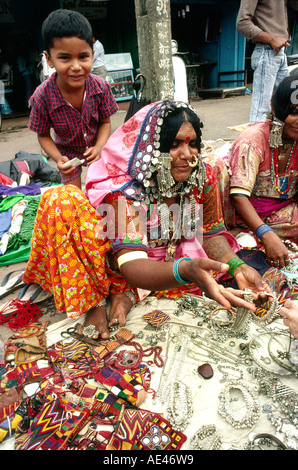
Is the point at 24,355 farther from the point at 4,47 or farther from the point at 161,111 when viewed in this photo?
the point at 4,47

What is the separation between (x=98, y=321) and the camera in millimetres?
2076

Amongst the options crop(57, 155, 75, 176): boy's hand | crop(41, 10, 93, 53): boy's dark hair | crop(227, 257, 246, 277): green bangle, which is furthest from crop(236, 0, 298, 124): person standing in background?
crop(227, 257, 246, 277): green bangle

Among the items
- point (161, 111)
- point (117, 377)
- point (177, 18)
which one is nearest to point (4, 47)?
point (177, 18)

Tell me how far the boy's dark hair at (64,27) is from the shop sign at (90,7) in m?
9.42

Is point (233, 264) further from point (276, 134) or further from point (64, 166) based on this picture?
point (64, 166)

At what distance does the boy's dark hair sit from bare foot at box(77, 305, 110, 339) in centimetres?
183

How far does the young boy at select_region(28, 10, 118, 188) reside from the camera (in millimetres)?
2260

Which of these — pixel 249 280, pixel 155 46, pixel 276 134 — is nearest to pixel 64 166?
pixel 249 280

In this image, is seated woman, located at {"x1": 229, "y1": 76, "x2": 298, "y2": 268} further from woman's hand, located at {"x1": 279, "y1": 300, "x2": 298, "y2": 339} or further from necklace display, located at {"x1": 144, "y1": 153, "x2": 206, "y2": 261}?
woman's hand, located at {"x1": 279, "y1": 300, "x2": 298, "y2": 339}

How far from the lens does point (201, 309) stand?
2193mm

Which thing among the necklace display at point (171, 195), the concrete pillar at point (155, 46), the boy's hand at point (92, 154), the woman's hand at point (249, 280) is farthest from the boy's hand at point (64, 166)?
the concrete pillar at point (155, 46)

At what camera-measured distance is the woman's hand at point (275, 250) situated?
7.43 ft

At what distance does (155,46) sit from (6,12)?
8.86 m
